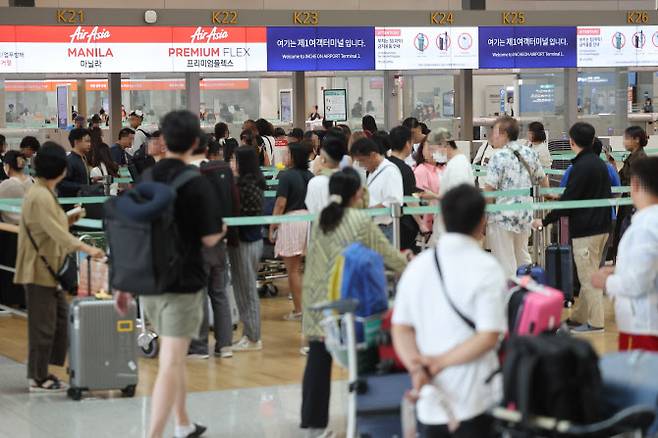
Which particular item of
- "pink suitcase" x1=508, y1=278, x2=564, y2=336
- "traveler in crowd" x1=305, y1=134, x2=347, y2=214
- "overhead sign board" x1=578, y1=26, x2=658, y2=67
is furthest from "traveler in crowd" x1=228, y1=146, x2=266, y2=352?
"overhead sign board" x1=578, y1=26, x2=658, y2=67

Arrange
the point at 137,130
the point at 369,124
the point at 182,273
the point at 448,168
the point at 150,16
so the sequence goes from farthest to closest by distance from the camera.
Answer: the point at 150,16, the point at 137,130, the point at 369,124, the point at 448,168, the point at 182,273

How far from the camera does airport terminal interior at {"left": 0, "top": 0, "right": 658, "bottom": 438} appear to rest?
4.51 meters

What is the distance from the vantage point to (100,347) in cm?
803

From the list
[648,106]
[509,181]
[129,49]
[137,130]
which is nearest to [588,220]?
[509,181]

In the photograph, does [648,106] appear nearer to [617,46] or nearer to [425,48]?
[617,46]

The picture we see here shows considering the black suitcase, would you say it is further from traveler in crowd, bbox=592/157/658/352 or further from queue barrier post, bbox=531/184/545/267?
traveler in crowd, bbox=592/157/658/352

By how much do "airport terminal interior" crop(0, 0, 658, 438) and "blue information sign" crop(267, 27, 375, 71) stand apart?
27 mm

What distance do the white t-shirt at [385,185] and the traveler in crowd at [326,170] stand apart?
461 millimetres

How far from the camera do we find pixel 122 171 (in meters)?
14.7

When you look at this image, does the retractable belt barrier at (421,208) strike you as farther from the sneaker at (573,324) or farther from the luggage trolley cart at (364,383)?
the luggage trolley cart at (364,383)

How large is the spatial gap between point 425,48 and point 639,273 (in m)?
12.2

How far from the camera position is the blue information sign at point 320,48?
16.4m

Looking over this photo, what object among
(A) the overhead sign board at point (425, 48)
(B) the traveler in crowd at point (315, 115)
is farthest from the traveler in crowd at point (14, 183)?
(B) the traveler in crowd at point (315, 115)

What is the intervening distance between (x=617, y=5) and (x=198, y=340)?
1529 cm
